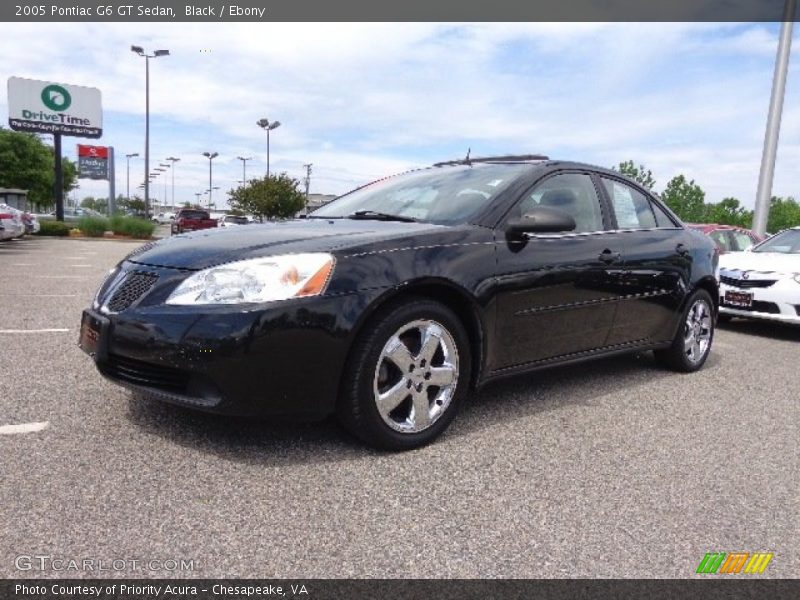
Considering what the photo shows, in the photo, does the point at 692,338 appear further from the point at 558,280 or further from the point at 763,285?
the point at 763,285

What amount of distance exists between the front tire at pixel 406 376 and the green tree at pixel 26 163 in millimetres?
49277

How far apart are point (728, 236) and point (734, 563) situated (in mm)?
8414

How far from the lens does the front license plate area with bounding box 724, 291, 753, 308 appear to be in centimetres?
683

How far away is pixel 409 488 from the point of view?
2451mm

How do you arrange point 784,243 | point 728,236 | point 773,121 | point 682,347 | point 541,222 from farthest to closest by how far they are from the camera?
point 773,121
point 728,236
point 784,243
point 682,347
point 541,222

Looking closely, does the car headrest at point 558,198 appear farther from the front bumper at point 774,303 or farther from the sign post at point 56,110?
the sign post at point 56,110

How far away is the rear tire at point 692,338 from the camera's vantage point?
15.0 feet

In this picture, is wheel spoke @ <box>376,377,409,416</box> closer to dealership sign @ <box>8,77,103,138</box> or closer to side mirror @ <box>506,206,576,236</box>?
side mirror @ <box>506,206,576,236</box>

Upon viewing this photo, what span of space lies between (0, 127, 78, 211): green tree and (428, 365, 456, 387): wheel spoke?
162 ft

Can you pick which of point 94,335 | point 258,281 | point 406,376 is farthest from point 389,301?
point 94,335

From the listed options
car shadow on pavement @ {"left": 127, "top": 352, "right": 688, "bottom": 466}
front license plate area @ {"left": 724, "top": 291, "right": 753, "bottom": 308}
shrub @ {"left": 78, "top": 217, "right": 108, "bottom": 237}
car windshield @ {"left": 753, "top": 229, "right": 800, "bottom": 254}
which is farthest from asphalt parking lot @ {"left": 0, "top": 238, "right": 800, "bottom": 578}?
shrub @ {"left": 78, "top": 217, "right": 108, "bottom": 237}

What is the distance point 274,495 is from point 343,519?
309 millimetres

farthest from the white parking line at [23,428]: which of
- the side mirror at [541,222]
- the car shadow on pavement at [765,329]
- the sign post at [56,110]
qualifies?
the sign post at [56,110]

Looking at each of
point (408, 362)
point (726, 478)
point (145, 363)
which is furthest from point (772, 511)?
point (145, 363)
